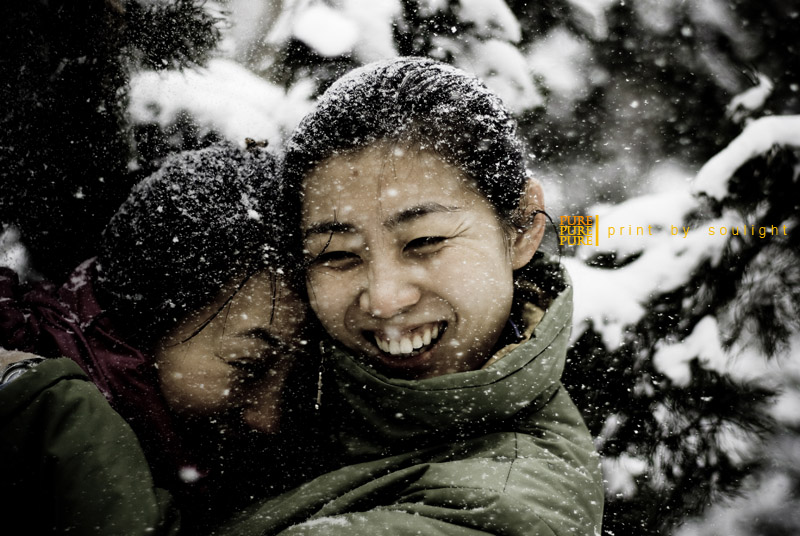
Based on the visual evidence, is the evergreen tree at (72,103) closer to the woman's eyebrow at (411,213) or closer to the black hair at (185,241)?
the black hair at (185,241)

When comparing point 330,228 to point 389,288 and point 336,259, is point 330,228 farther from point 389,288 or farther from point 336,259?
point 389,288

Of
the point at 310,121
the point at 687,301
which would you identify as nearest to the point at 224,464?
the point at 310,121

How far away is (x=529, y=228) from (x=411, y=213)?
1.60 feet

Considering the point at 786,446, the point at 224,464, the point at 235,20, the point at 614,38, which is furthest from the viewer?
the point at 614,38

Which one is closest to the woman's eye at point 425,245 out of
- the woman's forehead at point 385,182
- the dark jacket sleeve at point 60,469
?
the woman's forehead at point 385,182

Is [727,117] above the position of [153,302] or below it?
above

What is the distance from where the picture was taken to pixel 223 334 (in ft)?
5.00

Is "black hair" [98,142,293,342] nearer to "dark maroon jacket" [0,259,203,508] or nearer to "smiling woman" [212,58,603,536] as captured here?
"dark maroon jacket" [0,259,203,508]

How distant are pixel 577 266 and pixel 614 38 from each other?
1212mm

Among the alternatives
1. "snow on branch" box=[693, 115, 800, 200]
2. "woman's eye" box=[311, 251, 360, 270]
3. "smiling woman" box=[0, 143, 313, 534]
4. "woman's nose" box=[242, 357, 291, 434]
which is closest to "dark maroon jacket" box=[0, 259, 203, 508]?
"smiling woman" box=[0, 143, 313, 534]

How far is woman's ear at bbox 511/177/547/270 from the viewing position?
150 cm

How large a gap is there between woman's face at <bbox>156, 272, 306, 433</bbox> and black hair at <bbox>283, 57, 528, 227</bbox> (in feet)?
1.11

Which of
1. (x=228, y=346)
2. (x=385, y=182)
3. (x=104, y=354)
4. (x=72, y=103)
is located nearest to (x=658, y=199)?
(x=385, y=182)

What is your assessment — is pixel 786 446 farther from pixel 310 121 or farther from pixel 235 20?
pixel 235 20
